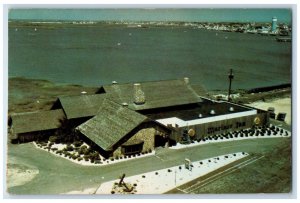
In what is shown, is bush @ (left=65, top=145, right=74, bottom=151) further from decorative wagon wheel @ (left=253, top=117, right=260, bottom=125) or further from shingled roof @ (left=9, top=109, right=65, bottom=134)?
decorative wagon wheel @ (left=253, top=117, right=260, bottom=125)

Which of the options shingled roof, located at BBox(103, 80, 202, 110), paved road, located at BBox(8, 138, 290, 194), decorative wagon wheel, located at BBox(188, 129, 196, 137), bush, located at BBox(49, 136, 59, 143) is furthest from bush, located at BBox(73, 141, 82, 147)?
decorative wagon wheel, located at BBox(188, 129, 196, 137)

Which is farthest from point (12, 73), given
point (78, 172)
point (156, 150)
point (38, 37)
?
point (156, 150)

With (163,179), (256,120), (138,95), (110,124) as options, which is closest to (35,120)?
(110,124)

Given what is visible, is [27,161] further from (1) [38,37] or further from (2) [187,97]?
(2) [187,97]

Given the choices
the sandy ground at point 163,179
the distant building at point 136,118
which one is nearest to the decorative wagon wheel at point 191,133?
the distant building at point 136,118

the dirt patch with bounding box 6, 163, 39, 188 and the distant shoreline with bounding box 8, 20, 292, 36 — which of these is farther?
the distant shoreline with bounding box 8, 20, 292, 36

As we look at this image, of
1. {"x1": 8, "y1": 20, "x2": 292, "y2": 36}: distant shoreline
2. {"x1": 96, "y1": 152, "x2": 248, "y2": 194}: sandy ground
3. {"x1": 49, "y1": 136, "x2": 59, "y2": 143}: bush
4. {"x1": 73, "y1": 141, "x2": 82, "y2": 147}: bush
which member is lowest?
{"x1": 96, "y1": 152, "x2": 248, "y2": 194}: sandy ground
